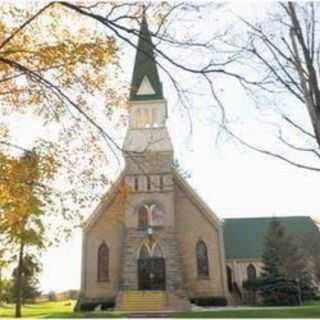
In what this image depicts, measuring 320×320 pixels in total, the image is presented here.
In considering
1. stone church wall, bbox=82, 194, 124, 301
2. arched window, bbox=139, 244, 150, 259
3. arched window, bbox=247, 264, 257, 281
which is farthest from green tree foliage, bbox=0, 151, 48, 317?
arched window, bbox=247, 264, 257, 281

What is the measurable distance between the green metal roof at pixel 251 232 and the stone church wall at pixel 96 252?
9851 mm

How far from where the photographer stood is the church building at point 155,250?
28062 mm

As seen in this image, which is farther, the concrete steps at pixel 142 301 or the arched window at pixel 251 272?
the arched window at pixel 251 272

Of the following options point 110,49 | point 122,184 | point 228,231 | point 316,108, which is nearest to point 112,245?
point 228,231

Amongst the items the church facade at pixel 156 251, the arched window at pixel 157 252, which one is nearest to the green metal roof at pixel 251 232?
the church facade at pixel 156 251

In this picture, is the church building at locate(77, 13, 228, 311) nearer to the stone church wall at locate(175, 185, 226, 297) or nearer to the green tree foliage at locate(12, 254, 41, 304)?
the stone church wall at locate(175, 185, 226, 297)

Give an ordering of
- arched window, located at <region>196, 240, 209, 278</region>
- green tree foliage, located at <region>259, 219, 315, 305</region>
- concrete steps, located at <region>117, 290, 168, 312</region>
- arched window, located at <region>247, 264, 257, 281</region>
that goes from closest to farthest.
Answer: concrete steps, located at <region>117, 290, 168, 312</region> < green tree foliage, located at <region>259, 219, 315, 305</region> < arched window, located at <region>196, 240, 209, 278</region> < arched window, located at <region>247, 264, 257, 281</region>

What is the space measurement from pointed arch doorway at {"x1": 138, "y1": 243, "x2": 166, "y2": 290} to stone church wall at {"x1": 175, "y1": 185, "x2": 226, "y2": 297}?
1721 millimetres

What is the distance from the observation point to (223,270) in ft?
98.0

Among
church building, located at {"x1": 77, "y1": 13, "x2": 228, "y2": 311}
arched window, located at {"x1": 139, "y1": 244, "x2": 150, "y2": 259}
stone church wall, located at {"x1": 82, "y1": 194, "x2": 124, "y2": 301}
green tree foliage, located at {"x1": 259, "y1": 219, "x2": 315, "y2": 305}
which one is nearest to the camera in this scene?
church building, located at {"x1": 77, "y1": 13, "x2": 228, "y2": 311}

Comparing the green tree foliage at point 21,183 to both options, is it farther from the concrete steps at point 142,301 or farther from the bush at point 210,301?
the bush at point 210,301

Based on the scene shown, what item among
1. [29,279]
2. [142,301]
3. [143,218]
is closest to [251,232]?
[143,218]

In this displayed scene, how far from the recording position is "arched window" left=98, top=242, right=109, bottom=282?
97.3 feet

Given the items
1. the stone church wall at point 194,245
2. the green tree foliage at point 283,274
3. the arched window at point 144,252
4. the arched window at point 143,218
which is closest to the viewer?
the arched window at point 144,252
